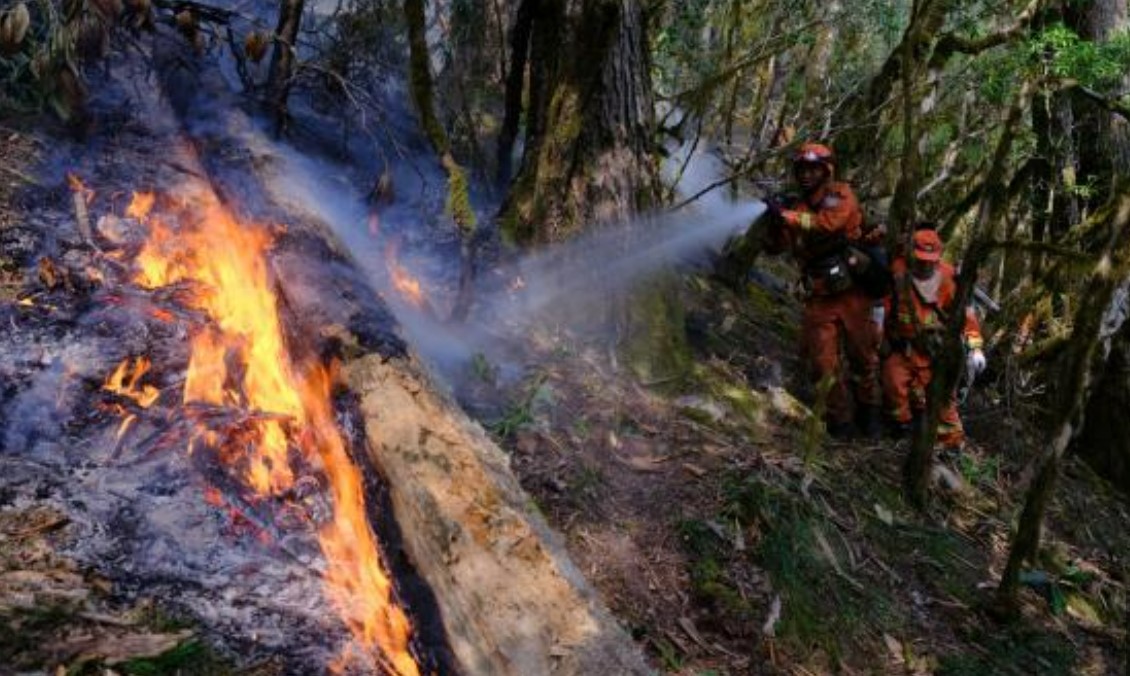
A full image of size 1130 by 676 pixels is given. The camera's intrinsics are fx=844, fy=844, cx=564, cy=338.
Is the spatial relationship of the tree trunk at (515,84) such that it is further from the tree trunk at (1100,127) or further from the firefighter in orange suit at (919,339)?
the tree trunk at (1100,127)

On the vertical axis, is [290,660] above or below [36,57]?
below

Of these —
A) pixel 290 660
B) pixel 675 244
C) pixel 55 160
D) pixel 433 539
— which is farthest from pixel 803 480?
pixel 55 160

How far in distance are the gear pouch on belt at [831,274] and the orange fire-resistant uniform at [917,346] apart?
37 cm

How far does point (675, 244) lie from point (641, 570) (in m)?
3.16

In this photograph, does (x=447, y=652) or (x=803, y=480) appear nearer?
(x=447, y=652)

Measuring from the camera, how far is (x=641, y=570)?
3.84 m

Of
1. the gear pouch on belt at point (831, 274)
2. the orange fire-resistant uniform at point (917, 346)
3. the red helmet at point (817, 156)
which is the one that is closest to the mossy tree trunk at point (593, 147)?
the red helmet at point (817, 156)

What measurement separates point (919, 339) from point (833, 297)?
70 cm

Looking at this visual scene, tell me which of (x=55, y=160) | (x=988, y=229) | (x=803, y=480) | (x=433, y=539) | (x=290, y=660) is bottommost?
(x=803, y=480)

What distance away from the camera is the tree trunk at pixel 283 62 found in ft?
17.9

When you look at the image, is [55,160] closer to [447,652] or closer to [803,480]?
[447,652]

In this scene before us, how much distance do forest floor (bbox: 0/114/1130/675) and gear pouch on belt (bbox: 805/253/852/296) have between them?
0.76 metres

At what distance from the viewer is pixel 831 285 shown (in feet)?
20.5

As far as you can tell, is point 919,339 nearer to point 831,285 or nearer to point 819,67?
point 831,285
